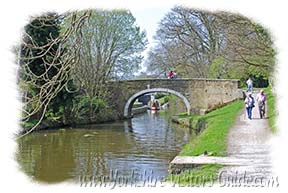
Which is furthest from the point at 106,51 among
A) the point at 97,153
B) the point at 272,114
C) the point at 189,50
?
the point at 272,114

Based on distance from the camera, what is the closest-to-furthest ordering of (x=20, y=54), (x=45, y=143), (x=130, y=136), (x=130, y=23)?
(x=20, y=54) < (x=45, y=143) < (x=130, y=136) < (x=130, y=23)

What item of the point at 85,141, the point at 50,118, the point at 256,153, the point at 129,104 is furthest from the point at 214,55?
the point at 256,153

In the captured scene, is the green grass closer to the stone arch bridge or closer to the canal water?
the canal water

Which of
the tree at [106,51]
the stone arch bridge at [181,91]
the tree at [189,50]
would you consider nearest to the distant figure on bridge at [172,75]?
the stone arch bridge at [181,91]

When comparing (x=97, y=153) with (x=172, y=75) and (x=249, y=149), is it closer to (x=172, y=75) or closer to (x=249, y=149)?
(x=249, y=149)

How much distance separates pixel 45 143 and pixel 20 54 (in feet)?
39.5

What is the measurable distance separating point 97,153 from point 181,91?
12660 mm

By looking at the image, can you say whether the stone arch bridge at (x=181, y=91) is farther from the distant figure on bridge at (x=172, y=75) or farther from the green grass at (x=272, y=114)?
the green grass at (x=272, y=114)

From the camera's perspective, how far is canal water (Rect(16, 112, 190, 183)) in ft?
30.7

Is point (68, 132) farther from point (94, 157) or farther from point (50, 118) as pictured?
point (94, 157)

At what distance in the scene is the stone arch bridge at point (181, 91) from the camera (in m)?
24.0

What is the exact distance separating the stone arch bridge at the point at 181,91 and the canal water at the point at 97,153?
205 inches

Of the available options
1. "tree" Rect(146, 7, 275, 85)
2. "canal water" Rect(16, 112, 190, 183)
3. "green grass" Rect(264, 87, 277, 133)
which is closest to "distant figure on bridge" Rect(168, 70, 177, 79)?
"tree" Rect(146, 7, 275, 85)

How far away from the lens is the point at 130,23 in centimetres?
2050
